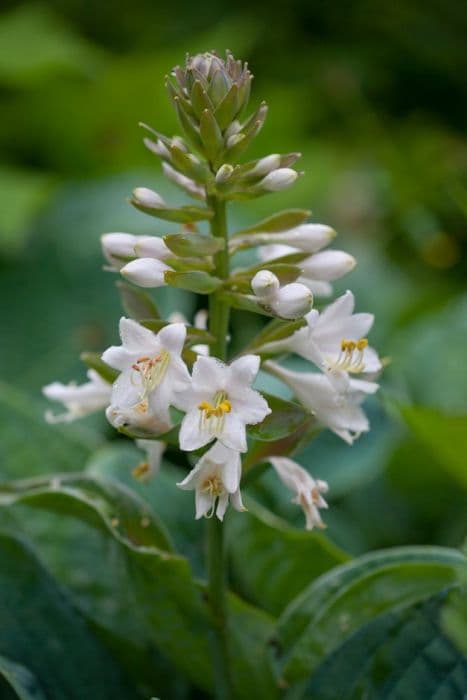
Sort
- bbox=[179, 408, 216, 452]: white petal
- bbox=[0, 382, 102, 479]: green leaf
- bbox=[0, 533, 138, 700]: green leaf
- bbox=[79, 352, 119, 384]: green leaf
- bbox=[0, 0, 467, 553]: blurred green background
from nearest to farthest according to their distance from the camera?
1. bbox=[179, 408, 216, 452]: white petal
2. bbox=[79, 352, 119, 384]: green leaf
3. bbox=[0, 533, 138, 700]: green leaf
4. bbox=[0, 382, 102, 479]: green leaf
5. bbox=[0, 0, 467, 553]: blurred green background

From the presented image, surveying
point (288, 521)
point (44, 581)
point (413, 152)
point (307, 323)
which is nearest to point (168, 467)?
point (288, 521)

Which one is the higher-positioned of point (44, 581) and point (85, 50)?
point (85, 50)

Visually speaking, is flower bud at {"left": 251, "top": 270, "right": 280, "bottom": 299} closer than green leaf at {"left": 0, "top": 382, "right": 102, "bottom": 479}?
Yes

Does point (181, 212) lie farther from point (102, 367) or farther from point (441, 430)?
point (441, 430)

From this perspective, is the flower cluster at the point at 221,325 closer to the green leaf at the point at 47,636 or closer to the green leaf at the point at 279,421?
the green leaf at the point at 279,421

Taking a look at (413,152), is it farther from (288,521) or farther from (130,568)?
(130,568)

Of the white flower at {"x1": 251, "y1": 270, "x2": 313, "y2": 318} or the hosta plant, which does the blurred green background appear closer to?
the hosta plant

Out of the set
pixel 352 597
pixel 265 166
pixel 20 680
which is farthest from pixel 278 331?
pixel 20 680

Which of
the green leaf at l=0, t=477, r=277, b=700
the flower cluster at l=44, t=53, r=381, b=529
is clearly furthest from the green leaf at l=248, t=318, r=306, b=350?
the green leaf at l=0, t=477, r=277, b=700
